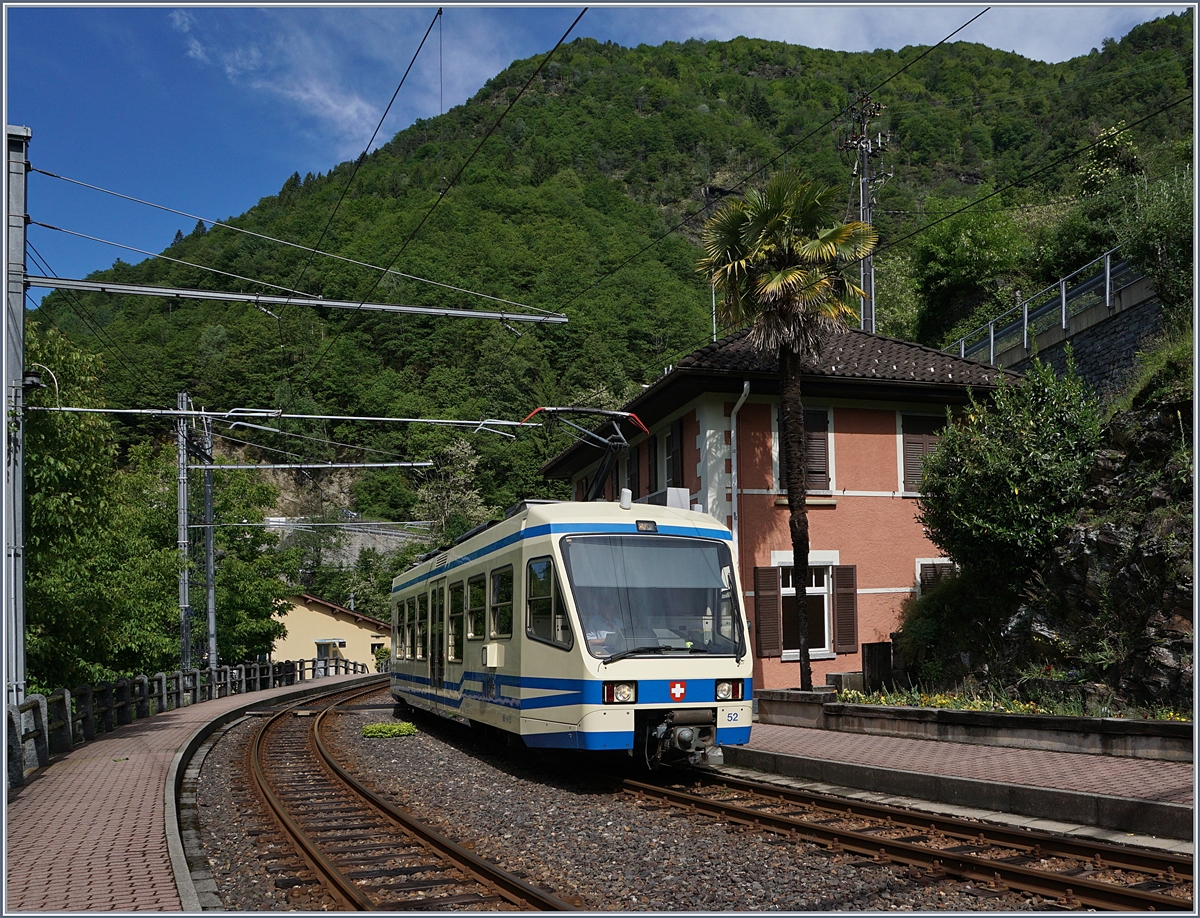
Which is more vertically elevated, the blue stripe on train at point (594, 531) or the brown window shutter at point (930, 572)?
the blue stripe on train at point (594, 531)

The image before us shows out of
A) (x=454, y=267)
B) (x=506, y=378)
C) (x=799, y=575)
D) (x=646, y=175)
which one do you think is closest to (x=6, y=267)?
(x=799, y=575)

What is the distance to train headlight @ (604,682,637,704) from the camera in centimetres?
1137

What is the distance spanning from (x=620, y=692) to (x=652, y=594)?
4.36 feet

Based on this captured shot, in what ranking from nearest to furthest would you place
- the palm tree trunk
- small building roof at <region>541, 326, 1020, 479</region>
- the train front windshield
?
the train front windshield → the palm tree trunk → small building roof at <region>541, 326, 1020, 479</region>

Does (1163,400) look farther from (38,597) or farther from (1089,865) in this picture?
(38,597)

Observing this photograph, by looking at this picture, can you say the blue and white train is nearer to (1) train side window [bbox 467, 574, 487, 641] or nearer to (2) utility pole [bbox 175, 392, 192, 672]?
(1) train side window [bbox 467, 574, 487, 641]

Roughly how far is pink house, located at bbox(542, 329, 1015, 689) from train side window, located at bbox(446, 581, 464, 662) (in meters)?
6.79

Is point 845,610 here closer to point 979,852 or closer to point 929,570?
point 929,570

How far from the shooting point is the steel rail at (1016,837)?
7086 mm

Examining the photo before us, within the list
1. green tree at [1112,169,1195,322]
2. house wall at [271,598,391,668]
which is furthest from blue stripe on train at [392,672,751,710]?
house wall at [271,598,391,668]

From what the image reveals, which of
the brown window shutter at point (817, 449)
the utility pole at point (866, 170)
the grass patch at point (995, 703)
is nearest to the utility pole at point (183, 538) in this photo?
the brown window shutter at point (817, 449)

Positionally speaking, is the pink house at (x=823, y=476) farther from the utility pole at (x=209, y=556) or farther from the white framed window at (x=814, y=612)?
the utility pole at (x=209, y=556)

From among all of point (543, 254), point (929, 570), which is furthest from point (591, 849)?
point (543, 254)

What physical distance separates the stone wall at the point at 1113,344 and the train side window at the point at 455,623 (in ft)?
44.1
